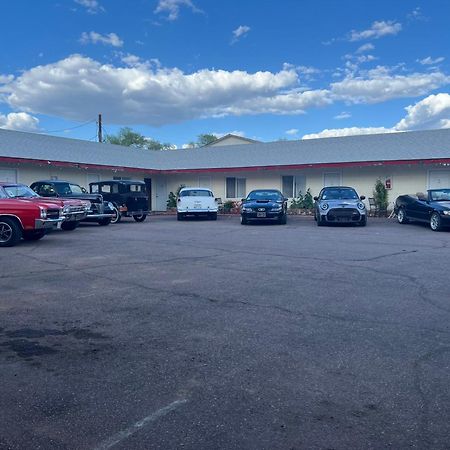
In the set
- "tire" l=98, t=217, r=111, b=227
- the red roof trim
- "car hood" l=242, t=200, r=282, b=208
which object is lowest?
"tire" l=98, t=217, r=111, b=227

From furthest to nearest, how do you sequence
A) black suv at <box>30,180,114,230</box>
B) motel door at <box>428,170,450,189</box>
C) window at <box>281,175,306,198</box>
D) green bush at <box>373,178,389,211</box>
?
1. window at <box>281,175,306,198</box>
2. green bush at <box>373,178,389,211</box>
3. motel door at <box>428,170,450,189</box>
4. black suv at <box>30,180,114,230</box>

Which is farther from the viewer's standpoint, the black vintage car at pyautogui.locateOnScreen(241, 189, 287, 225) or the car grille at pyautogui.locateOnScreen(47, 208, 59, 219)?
the black vintage car at pyautogui.locateOnScreen(241, 189, 287, 225)

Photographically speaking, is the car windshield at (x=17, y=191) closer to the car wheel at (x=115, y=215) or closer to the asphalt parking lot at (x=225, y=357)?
the asphalt parking lot at (x=225, y=357)

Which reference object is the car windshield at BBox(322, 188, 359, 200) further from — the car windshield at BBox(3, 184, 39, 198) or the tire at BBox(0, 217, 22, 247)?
the tire at BBox(0, 217, 22, 247)

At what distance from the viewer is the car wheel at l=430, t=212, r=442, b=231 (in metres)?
15.4

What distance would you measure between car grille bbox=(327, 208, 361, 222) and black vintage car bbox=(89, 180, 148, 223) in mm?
8885

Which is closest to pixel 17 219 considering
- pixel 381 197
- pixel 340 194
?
pixel 340 194

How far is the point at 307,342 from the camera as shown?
14.4 ft

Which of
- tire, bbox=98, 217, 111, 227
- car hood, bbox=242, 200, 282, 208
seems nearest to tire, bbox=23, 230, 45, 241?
tire, bbox=98, 217, 111, 227

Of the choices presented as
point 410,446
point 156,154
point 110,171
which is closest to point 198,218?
point 110,171

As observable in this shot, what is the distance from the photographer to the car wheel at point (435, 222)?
1540 cm

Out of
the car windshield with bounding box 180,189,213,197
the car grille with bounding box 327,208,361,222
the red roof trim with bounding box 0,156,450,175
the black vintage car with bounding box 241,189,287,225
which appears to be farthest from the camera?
the car windshield with bounding box 180,189,213,197

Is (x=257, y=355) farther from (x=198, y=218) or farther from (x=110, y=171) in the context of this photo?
(x=110, y=171)

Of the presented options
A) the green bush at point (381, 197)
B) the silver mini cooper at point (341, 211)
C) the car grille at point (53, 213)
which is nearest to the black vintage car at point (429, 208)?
the silver mini cooper at point (341, 211)
